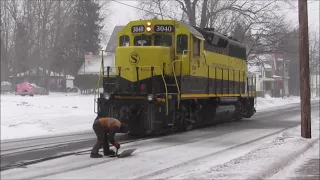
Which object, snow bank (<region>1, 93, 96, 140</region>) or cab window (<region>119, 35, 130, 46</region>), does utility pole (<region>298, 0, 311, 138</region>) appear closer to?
cab window (<region>119, 35, 130, 46</region>)

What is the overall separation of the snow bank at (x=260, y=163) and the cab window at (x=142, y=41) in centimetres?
578

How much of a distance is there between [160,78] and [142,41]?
6.09 feet

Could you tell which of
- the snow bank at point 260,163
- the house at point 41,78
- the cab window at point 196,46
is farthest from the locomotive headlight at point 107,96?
the house at point 41,78

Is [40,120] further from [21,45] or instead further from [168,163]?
[21,45]

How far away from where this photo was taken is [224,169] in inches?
344

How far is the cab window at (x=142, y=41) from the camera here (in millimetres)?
15816

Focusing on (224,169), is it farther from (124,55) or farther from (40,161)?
(124,55)

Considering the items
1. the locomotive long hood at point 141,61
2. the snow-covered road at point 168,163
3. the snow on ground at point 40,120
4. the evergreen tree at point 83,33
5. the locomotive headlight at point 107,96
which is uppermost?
the evergreen tree at point 83,33

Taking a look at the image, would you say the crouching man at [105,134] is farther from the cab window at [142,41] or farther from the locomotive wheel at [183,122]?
the cab window at [142,41]

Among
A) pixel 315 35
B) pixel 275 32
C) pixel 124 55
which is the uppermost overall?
pixel 315 35

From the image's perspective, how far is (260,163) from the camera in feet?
30.8

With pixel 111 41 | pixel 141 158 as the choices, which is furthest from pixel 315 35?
pixel 141 158

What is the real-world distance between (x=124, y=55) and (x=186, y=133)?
3.67m

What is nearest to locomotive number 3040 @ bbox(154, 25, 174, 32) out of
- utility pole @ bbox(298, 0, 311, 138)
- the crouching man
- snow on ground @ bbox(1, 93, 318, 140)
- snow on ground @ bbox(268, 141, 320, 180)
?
utility pole @ bbox(298, 0, 311, 138)
